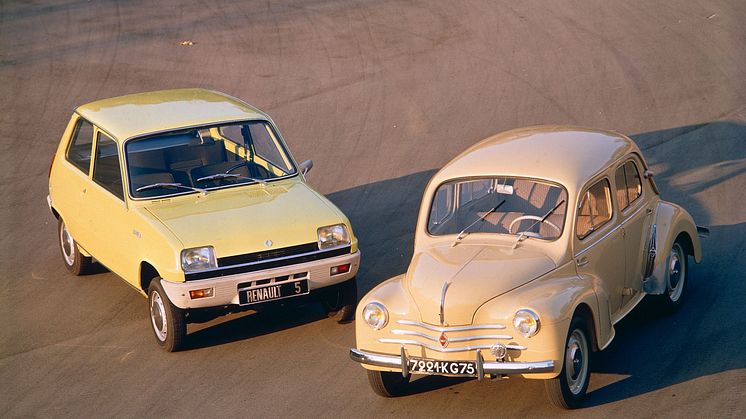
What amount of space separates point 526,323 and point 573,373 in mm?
676

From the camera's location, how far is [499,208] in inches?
364

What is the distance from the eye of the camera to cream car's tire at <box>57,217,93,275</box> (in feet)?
39.1

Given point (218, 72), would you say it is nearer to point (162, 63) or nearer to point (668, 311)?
point (162, 63)

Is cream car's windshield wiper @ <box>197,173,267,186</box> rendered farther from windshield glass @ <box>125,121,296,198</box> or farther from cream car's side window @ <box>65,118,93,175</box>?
cream car's side window @ <box>65,118,93,175</box>

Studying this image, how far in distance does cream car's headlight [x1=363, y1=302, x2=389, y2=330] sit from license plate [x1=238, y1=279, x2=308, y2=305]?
137cm

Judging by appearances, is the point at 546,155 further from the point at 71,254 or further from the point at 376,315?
the point at 71,254

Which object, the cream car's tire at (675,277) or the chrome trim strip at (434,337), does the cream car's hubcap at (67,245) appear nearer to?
the chrome trim strip at (434,337)

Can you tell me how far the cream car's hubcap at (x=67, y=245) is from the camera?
12.1 metres

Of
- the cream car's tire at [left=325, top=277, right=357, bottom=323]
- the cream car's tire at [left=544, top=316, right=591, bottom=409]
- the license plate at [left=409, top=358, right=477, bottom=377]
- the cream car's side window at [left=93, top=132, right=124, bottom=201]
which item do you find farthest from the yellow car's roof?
the cream car's tire at [left=544, top=316, right=591, bottom=409]

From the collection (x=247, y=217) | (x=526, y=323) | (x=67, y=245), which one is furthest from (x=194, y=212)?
(x=526, y=323)

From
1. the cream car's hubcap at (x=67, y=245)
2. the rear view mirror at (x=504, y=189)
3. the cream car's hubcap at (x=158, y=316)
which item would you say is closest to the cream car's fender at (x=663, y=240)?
the rear view mirror at (x=504, y=189)

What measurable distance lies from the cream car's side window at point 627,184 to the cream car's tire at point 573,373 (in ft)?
5.44

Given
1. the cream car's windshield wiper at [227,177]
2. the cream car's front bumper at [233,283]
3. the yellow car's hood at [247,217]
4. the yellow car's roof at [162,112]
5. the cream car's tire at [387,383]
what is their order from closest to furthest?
the cream car's tire at [387,383]
the cream car's front bumper at [233,283]
the yellow car's hood at [247,217]
the cream car's windshield wiper at [227,177]
the yellow car's roof at [162,112]

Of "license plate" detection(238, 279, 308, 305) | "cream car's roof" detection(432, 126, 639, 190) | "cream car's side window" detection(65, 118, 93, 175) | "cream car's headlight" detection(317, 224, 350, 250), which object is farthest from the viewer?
"cream car's side window" detection(65, 118, 93, 175)
